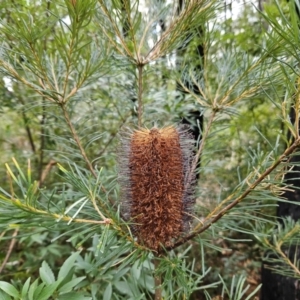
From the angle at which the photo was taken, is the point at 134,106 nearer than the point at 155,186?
No

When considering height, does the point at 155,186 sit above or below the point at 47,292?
above

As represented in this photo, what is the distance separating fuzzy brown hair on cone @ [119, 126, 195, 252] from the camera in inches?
14.6

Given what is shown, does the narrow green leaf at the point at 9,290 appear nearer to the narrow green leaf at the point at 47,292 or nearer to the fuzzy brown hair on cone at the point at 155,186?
the narrow green leaf at the point at 47,292

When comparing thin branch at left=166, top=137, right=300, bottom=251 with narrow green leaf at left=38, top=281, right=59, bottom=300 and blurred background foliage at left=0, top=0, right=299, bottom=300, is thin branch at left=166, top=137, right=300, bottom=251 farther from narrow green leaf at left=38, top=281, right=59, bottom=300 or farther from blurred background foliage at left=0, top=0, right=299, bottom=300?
narrow green leaf at left=38, top=281, right=59, bottom=300

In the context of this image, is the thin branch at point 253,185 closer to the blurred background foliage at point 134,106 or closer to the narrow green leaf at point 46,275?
the blurred background foliage at point 134,106

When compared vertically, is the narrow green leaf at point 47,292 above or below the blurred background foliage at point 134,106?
below

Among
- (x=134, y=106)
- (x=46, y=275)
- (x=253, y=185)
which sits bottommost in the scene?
(x=46, y=275)

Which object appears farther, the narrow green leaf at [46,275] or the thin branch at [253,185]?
the narrow green leaf at [46,275]

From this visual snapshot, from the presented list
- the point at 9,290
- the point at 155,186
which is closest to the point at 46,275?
the point at 9,290

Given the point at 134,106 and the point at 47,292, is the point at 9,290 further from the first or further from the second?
the point at 134,106

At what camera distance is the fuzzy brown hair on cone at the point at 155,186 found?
1.22ft

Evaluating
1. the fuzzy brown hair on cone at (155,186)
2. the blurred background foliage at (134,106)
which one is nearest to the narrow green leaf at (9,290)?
the blurred background foliage at (134,106)

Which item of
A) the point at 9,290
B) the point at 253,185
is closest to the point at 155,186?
the point at 253,185

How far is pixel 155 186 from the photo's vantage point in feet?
1.22
